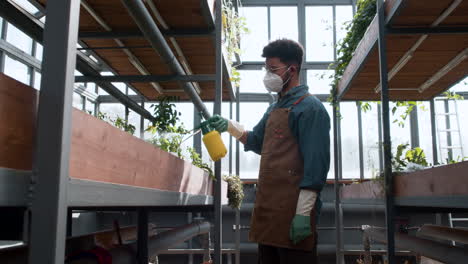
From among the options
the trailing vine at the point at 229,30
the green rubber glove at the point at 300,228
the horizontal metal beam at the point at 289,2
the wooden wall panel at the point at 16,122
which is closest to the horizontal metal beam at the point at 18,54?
the trailing vine at the point at 229,30

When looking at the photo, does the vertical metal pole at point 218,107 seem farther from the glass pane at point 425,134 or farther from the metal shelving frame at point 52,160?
the glass pane at point 425,134

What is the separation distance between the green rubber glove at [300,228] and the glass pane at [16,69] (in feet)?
13.8

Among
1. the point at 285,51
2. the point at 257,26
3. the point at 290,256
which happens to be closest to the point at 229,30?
the point at 285,51

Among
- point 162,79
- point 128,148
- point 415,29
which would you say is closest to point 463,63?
point 415,29

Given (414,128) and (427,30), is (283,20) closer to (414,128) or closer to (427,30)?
(414,128)

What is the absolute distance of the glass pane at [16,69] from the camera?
203 inches

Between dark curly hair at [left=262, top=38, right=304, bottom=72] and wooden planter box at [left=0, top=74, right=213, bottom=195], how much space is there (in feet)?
2.73

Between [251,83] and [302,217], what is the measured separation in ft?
20.8

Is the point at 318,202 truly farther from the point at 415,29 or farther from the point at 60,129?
the point at 415,29

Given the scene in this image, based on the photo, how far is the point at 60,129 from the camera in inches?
34.2

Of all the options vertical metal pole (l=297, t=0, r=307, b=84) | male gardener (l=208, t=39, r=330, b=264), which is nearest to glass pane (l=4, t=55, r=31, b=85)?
male gardener (l=208, t=39, r=330, b=264)

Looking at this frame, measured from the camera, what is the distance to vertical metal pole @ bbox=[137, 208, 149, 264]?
232 cm

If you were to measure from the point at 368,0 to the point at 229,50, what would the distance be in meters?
1.15

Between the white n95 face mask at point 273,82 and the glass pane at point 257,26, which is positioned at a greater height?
the glass pane at point 257,26
